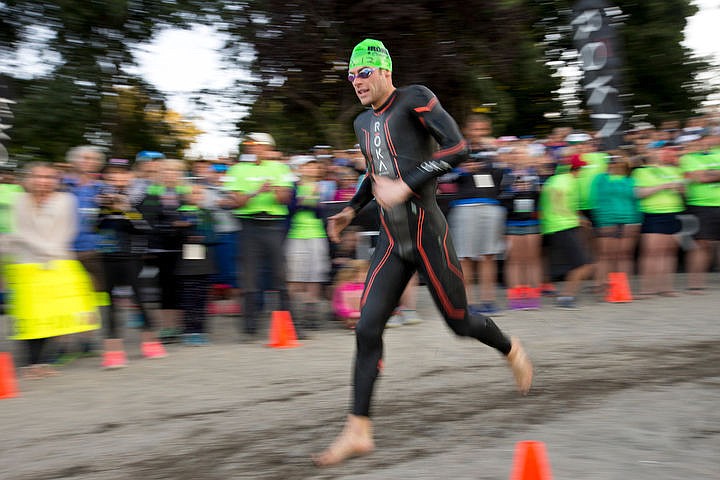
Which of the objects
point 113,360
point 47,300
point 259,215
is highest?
point 259,215

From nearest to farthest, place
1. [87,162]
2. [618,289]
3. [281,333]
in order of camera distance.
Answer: [87,162] → [281,333] → [618,289]

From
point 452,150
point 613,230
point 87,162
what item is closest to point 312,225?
point 87,162

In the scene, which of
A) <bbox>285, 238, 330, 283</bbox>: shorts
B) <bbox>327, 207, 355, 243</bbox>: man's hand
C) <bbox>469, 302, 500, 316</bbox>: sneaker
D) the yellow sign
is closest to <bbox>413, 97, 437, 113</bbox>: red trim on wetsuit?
<bbox>327, 207, 355, 243</bbox>: man's hand

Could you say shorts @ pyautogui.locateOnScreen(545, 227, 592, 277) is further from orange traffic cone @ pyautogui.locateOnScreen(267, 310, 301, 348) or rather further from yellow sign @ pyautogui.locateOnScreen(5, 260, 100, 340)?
yellow sign @ pyautogui.locateOnScreen(5, 260, 100, 340)

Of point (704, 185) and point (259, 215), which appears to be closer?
point (259, 215)

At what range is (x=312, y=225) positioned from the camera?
352 inches

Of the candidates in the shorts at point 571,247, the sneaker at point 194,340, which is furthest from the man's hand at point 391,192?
the shorts at point 571,247

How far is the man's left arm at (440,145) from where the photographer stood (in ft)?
13.8

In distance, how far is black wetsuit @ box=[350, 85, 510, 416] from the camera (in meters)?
4.34

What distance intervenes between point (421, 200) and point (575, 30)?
27.9 feet

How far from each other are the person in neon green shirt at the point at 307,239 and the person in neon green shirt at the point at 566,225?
2.65 m

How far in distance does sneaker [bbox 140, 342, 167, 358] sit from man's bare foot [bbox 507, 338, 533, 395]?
3780 mm

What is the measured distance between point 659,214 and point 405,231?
6.44m

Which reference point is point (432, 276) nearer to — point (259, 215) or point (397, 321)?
point (259, 215)
